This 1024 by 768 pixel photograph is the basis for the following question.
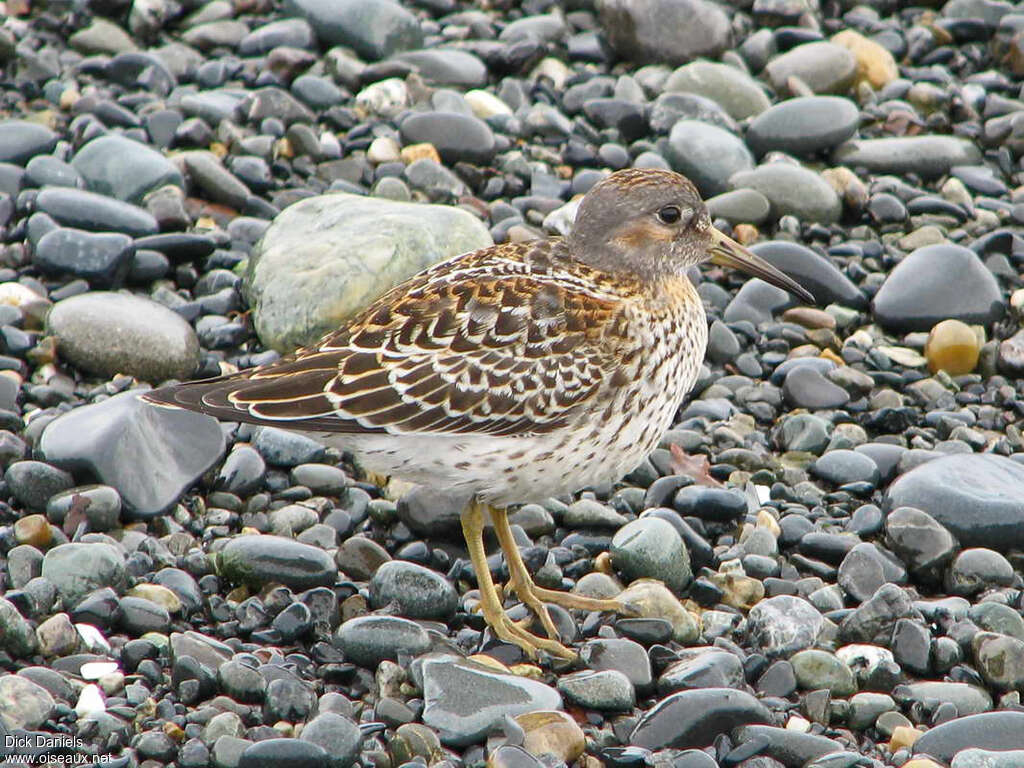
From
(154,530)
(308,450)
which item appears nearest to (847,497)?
(308,450)

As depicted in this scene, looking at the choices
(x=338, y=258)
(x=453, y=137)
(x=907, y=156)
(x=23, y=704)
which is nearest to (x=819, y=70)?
(x=907, y=156)

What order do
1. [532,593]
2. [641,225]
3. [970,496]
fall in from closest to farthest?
[532,593] → [641,225] → [970,496]

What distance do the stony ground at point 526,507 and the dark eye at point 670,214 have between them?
5.00 feet

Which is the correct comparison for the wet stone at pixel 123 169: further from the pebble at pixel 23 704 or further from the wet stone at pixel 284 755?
the wet stone at pixel 284 755

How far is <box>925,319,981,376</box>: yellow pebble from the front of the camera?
30.9 ft

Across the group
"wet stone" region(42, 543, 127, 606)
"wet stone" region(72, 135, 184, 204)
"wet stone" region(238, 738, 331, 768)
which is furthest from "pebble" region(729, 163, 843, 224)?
"wet stone" region(238, 738, 331, 768)

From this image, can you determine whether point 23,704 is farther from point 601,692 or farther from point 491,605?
point 601,692

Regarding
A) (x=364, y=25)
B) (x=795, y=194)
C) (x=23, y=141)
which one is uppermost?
(x=364, y=25)

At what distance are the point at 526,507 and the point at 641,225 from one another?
1719 mm

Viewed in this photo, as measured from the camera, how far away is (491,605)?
697cm

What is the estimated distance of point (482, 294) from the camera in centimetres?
696

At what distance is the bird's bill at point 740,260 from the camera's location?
7.86 meters

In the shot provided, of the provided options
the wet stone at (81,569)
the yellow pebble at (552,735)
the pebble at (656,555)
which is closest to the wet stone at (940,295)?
the pebble at (656,555)

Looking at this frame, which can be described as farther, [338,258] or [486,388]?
[338,258]
